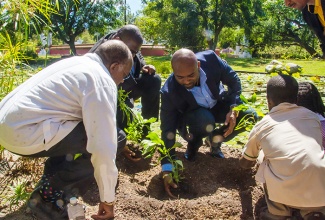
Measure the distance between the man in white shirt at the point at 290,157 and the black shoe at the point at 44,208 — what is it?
3.65ft

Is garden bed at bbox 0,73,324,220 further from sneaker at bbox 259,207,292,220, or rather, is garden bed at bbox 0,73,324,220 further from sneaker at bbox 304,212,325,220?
sneaker at bbox 304,212,325,220

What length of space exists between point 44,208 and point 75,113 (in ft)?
2.00

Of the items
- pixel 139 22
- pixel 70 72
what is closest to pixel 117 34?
pixel 70 72

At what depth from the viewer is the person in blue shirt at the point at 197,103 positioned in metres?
2.66

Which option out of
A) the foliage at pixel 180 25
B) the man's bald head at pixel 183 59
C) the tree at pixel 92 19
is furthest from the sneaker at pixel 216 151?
the tree at pixel 92 19

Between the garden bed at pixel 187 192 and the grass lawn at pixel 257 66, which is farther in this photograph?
the grass lawn at pixel 257 66

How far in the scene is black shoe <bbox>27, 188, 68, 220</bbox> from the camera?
6.68 ft

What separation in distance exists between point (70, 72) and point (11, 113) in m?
0.34

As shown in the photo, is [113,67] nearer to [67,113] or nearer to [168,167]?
[67,113]

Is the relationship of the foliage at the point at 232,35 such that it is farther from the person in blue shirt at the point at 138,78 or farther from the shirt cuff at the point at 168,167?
the shirt cuff at the point at 168,167

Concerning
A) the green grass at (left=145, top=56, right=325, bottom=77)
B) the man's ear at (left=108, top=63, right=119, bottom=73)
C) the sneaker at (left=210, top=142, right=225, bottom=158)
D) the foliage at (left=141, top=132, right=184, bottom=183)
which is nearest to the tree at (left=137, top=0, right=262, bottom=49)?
the green grass at (left=145, top=56, right=325, bottom=77)

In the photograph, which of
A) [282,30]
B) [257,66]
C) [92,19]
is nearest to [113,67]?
[257,66]

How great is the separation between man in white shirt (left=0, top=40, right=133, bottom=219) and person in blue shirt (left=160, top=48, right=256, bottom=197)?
786 mm

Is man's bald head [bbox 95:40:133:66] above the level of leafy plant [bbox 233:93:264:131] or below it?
above
